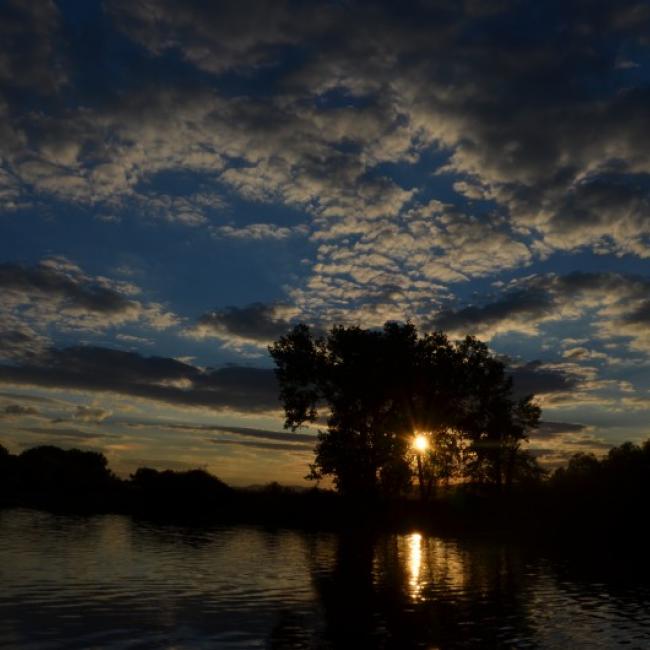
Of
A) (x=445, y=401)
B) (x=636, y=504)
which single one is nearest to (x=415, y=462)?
(x=445, y=401)

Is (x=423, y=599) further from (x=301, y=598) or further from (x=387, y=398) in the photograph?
(x=387, y=398)

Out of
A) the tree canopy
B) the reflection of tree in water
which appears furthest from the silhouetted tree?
the reflection of tree in water

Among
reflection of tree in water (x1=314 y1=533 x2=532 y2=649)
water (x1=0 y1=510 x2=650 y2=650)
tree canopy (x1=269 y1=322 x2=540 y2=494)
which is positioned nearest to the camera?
water (x1=0 y1=510 x2=650 y2=650)

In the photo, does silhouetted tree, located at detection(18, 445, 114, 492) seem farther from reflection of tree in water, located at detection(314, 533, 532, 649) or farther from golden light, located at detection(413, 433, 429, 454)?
reflection of tree in water, located at detection(314, 533, 532, 649)

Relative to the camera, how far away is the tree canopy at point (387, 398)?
2975 inches

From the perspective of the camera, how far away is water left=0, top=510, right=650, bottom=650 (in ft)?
61.9

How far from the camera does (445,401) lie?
7800cm

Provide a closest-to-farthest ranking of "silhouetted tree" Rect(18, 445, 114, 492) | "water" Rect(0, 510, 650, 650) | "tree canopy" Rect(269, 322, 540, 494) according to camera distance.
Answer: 1. "water" Rect(0, 510, 650, 650)
2. "tree canopy" Rect(269, 322, 540, 494)
3. "silhouetted tree" Rect(18, 445, 114, 492)

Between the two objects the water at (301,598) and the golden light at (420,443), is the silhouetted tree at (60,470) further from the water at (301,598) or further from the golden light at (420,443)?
the water at (301,598)

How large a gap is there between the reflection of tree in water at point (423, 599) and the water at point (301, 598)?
70 millimetres

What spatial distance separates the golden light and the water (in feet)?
97.4

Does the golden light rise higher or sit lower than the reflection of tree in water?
higher

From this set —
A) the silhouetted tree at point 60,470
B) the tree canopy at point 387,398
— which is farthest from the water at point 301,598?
the silhouetted tree at point 60,470

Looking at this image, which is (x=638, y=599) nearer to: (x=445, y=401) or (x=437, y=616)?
(x=437, y=616)
